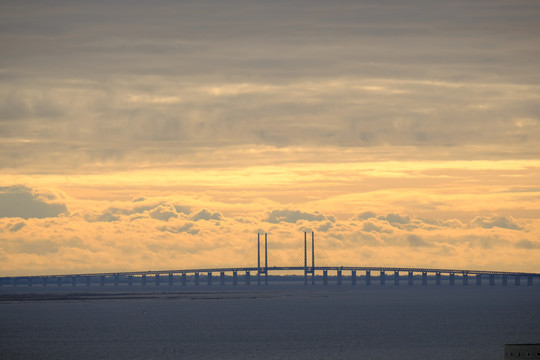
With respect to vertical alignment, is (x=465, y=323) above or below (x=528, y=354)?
below

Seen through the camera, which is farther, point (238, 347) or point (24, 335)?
point (24, 335)

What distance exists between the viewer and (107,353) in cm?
8600

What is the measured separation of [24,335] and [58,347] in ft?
52.6

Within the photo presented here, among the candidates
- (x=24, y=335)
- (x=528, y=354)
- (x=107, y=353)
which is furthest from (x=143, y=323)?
(x=528, y=354)

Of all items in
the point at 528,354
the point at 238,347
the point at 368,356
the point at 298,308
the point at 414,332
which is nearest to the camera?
the point at 528,354

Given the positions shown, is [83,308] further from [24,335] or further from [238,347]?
[238,347]

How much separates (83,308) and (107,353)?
83.4 meters

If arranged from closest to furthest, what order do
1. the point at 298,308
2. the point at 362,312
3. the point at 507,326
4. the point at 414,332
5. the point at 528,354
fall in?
the point at 528,354
the point at 414,332
the point at 507,326
the point at 362,312
the point at 298,308

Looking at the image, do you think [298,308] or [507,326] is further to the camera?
[298,308]

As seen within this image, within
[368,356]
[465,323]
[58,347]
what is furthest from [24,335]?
[465,323]

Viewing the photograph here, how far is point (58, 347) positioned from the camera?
92.1m

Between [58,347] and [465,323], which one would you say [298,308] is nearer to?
[465,323]

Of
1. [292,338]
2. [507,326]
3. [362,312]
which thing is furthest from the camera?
[362,312]

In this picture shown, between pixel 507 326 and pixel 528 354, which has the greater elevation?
pixel 528 354
